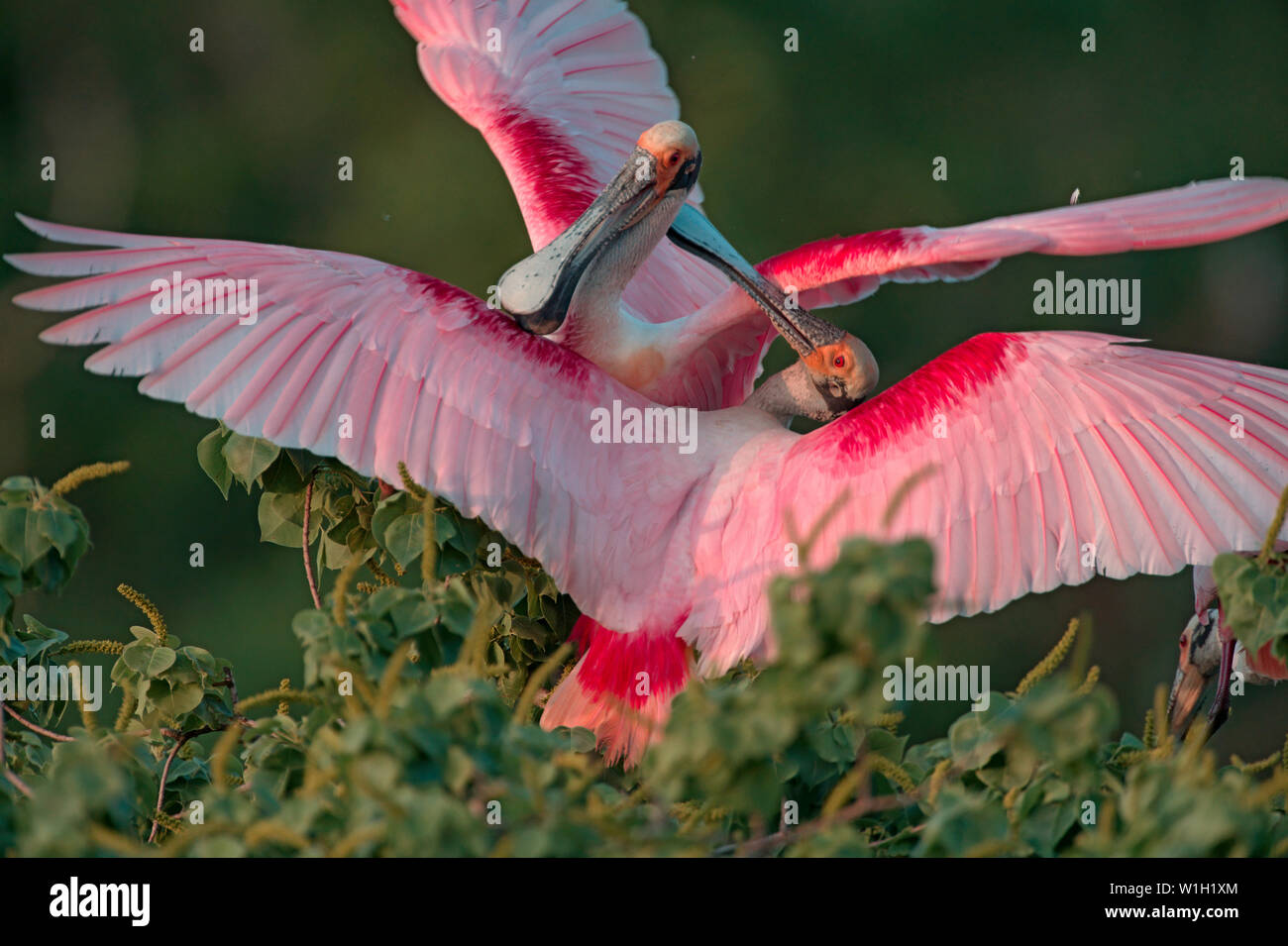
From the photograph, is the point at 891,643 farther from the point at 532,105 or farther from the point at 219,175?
the point at 219,175

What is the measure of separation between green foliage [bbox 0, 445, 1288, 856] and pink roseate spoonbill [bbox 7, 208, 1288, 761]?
462 millimetres

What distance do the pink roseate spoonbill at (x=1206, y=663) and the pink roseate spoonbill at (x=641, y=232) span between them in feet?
2.77

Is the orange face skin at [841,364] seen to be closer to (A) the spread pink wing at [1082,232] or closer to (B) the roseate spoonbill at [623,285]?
(B) the roseate spoonbill at [623,285]

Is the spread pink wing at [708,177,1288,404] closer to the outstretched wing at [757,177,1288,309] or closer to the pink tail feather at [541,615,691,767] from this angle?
the outstretched wing at [757,177,1288,309]

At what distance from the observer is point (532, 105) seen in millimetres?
4648

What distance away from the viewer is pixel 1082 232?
321cm

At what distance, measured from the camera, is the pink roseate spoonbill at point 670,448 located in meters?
3.13

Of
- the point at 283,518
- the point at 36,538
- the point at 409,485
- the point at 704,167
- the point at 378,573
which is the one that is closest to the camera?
the point at 36,538

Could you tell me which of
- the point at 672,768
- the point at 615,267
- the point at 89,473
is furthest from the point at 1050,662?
the point at 615,267

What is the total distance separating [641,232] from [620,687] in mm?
1133

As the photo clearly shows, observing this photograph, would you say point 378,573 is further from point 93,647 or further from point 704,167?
point 704,167

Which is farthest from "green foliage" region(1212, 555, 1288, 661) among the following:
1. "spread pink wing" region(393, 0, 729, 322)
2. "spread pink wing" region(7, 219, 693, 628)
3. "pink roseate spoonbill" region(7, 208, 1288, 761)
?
"spread pink wing" region(393, 0, 729, 322)

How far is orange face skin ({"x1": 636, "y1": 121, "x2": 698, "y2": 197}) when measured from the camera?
12.9 ft
